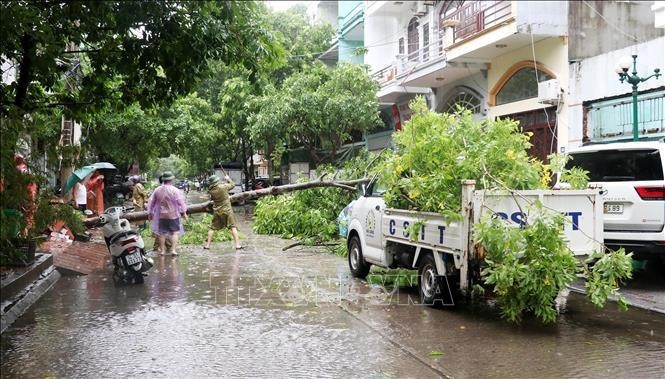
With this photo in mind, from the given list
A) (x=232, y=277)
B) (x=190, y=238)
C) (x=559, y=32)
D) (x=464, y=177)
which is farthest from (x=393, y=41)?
(x=464, y=177)

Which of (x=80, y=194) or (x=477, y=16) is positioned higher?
(x=477, y=16)

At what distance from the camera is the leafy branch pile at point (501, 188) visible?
256 inches

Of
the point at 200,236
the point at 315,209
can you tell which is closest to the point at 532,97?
the point at 315,209

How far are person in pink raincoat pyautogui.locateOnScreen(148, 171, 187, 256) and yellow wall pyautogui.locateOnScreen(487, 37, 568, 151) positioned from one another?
392 inches

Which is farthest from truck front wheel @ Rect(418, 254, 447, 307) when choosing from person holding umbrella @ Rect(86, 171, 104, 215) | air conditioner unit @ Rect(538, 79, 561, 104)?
person holding umbrella @ Rect(86, 171, 104, 215)

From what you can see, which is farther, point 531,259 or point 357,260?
point 357,260

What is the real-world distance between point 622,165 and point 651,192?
64cm

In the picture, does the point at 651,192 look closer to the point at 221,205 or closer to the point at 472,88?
the point at 221,205

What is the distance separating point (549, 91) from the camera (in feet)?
53.5

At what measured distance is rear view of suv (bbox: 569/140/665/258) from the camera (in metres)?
8.90

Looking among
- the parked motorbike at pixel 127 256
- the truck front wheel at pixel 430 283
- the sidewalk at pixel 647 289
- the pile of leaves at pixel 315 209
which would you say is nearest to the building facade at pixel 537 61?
the sidewalk at pixel 647 289

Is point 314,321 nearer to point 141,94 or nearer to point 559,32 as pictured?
point 141,94

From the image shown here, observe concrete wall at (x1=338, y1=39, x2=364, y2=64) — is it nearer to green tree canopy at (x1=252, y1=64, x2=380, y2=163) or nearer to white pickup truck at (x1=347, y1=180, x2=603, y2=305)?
green tree canopy at (x1=252, y1=64, x2=380, y2=163)

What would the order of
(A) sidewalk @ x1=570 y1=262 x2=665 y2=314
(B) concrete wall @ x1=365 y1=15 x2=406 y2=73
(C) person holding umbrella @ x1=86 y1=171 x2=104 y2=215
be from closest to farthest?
(A) sidewalk @ x1=570 y1=262 x2=665 y2=314, (C) person holding umbrella @ x1=86 y1=171 x2=104 y2=215, (B) concrete wall @ x1=365 y1=15 x2=406 y2=73
